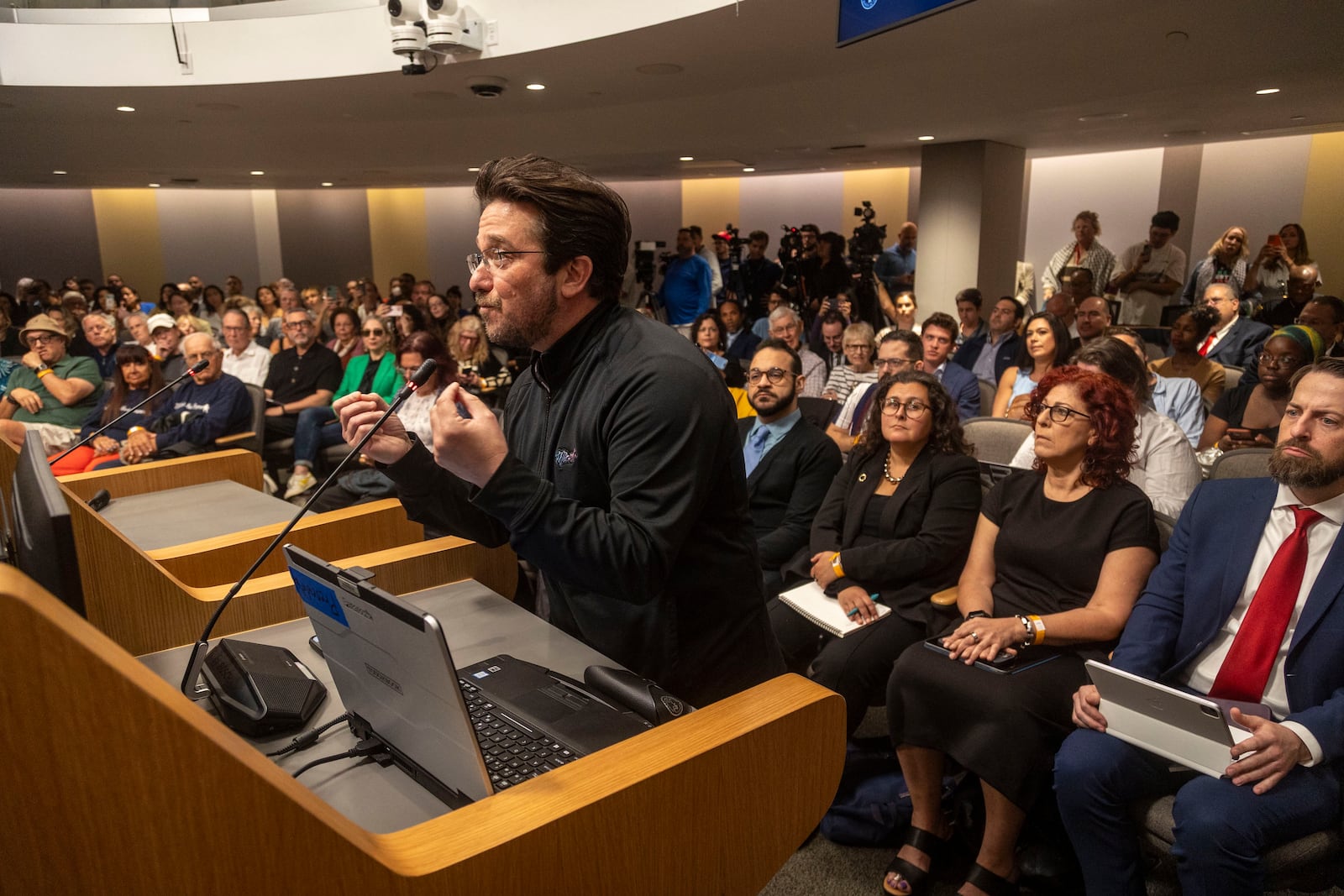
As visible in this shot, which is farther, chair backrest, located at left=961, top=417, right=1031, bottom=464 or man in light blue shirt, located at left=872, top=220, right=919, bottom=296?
man in light blue shirt, located at left=872, top=220, right=919, bottom=296

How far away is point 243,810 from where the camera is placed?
648mm

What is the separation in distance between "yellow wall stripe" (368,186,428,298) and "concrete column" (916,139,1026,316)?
9740 millimetres

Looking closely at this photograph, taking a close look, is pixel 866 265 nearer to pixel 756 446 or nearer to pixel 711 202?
pixel 756 446

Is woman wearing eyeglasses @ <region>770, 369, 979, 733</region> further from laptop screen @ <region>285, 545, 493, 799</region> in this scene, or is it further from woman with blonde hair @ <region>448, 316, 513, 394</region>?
woman with blonde hair @ <region>448, 316, 513, 394</region>

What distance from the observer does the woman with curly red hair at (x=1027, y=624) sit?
1.89 meters

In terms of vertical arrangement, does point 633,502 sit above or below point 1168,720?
above

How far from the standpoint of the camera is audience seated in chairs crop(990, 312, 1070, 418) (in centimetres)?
424

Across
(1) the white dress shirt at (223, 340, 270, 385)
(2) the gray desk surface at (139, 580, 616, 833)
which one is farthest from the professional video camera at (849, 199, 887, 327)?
(2) the gray desk surface at (139, 580, 616, 833)

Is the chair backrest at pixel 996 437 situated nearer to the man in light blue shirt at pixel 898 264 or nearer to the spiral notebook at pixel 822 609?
Answer: the spiral notebook at pixel 822 609

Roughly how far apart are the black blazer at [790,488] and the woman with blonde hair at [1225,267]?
5.26 metres

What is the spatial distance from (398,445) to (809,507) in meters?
1.96

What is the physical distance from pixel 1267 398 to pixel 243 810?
4.15 metres

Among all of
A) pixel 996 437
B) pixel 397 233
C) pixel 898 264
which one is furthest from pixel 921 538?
pixel 397 233

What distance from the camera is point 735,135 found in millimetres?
7594
